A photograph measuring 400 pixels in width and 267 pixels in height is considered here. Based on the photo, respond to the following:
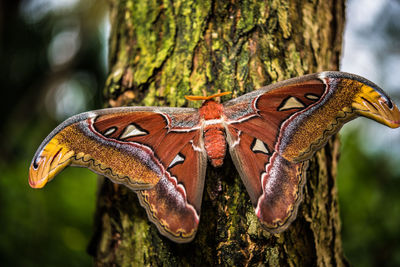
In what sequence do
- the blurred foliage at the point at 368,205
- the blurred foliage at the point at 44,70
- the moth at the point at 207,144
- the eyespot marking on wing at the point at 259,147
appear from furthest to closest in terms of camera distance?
the blurred foliage at the point at 44,70 → the blurred foliage at the point at 368,205 → the eyespot marking on wing at the point at 259,147 → the moth at the point at 207,144

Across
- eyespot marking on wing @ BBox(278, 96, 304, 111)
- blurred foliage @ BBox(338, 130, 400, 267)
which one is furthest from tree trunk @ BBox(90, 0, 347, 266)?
blurred foliage @ BBox(338, 130, 400, 267)

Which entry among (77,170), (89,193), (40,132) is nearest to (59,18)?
(40,132)

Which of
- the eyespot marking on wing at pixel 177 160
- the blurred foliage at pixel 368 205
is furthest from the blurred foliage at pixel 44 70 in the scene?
the blurred foliage at pixel 368 205

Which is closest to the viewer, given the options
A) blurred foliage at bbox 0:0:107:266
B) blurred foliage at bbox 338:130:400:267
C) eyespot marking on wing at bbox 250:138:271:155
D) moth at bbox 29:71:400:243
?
moth at bbox 29:71:400:243

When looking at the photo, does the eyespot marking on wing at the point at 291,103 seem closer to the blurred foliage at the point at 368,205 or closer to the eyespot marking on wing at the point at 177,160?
the eyespot marking on wing at the point at 177,160

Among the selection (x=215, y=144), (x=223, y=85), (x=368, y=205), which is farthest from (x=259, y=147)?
(x=368, y=205)

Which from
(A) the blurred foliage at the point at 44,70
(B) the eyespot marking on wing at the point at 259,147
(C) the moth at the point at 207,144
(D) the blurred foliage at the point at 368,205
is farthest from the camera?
(A) the blurred foliage at the point at 44,70

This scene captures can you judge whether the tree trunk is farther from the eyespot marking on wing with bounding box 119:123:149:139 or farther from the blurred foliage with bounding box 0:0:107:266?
the blurred foliage with bounding box 0:0:107:266
